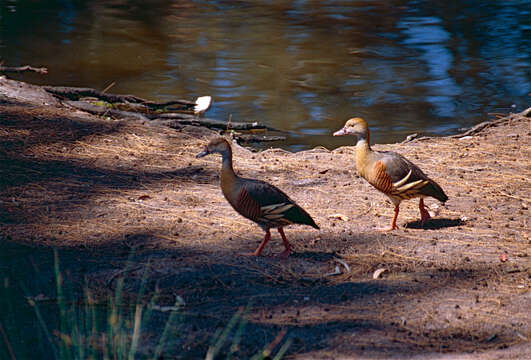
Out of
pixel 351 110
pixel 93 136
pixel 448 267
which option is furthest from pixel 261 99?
pixel 448 267

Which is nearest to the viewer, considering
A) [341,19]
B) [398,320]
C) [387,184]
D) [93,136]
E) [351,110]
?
[398,320]

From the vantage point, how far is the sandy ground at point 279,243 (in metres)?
3.59

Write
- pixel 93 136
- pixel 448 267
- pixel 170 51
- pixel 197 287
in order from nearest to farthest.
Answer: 1. pixel 197 287
2. pixel 448 267
3. pixel 93 136
4. pixel 170 51

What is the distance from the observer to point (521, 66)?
12.2 metres

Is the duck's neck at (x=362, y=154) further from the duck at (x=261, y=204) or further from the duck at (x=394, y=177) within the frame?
the duck at (x=261, y=204)

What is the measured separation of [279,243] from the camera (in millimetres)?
4816

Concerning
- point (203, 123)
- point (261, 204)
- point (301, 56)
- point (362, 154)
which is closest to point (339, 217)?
point (362, 154)

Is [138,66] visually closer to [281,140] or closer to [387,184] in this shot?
[281,140]

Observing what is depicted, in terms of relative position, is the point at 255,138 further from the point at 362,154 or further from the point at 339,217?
the point at 362,154

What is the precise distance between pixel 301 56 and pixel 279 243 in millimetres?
8233

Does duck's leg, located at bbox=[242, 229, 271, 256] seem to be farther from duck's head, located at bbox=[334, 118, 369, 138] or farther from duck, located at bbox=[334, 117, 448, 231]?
duck's head, located at bbox=[334, 118, 369, 138]

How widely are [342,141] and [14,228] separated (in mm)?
4844

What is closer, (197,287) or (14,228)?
(197,287)

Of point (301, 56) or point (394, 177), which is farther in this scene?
point (301, 56)
